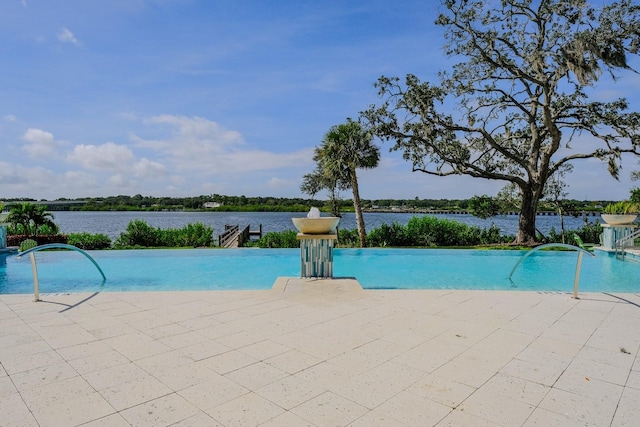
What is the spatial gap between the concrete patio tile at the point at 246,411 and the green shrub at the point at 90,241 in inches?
616

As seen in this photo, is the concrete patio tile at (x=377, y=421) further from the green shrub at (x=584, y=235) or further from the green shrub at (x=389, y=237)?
the green shrub at (x=584, y=235)

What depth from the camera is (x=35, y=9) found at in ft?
29.3

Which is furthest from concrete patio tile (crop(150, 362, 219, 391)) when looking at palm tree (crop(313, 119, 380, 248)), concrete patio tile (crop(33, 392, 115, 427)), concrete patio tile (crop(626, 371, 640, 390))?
palm tree (crop(313, 119, 380, 248))

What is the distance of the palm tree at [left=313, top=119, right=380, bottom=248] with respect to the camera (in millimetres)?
17528

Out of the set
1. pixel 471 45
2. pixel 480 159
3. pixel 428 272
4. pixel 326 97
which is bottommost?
pixel 428 272

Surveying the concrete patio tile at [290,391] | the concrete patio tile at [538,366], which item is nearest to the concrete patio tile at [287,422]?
the concrete patio tile at [290,391]

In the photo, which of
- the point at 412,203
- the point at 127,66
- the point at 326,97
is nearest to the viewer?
the point at 127,66

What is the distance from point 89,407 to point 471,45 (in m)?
17.9

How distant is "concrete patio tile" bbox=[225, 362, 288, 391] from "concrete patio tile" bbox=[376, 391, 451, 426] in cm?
92

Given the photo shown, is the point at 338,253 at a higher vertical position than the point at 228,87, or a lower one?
lower

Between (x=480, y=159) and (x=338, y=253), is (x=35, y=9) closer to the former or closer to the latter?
(x=338, y=253)

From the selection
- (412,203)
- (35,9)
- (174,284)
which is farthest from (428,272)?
(412,203)

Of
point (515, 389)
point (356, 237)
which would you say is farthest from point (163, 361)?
point (356, 237)

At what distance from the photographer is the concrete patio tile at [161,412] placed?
2576mm
